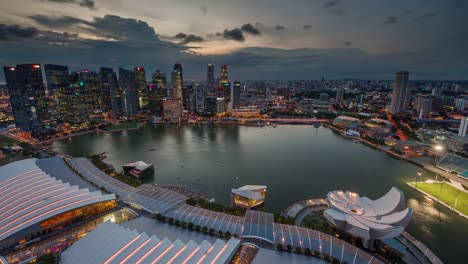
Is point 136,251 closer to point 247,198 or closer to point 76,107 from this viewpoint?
point 247,198

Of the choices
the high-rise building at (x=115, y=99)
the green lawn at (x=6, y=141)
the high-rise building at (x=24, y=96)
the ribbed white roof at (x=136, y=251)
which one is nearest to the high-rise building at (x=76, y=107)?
the high-rise building at (x=24, y=96)

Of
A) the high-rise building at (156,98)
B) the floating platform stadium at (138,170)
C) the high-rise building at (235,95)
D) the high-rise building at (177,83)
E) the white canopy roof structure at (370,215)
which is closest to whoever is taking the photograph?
the white canopy roof structure at (370,215)

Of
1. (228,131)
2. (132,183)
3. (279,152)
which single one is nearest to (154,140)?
(228,131)

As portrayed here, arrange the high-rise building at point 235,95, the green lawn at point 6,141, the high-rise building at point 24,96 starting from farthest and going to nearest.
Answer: the high-rise building at point 235,95 < the high-rise building at point 24,96 < the green lawn at point 6,141

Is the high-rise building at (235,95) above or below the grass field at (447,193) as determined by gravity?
above

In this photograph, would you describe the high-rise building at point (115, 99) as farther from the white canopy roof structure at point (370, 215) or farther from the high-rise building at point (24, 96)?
the white canopy roof structure at point (370, 215)

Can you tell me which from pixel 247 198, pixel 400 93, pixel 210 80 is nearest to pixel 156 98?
pixel 210 80

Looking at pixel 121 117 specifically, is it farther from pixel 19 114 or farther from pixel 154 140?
pixel 154 140

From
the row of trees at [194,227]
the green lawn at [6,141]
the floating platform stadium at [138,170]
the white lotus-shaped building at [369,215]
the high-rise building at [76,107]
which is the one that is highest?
the high-rise building at [76,107]
